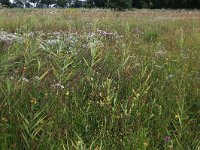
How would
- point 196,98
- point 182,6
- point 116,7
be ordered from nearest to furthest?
point 196,98 → point 116,7 → point 182,6

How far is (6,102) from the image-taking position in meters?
3.01

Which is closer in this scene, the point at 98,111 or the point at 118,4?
the point at 98,111

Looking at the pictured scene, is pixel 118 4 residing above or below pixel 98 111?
above

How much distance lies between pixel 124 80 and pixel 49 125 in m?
1.42

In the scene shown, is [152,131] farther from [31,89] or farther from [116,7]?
[116,7]

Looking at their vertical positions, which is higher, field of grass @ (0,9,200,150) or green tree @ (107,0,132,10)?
green tree @ (107,0,132,10)

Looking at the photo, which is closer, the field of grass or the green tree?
the field of grass

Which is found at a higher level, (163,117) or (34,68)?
(34,68)

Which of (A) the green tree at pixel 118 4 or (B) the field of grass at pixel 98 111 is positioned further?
(A) the green tree at pixel 118 4

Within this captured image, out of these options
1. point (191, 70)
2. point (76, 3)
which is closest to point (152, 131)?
point (191, 70)

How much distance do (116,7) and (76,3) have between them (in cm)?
4105

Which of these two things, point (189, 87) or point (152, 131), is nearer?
point (152, 131)

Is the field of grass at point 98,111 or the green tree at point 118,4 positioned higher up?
the green tree at point 118,4

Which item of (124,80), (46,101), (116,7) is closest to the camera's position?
(46,101)
